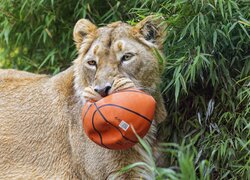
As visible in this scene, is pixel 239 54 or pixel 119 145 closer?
pixel 119 145

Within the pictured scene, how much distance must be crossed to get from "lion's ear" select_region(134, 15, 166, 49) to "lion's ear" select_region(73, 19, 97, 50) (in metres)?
0.44

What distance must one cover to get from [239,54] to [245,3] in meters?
0.51

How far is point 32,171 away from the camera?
22.2 feet

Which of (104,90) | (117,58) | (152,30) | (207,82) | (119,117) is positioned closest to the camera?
(119,117)

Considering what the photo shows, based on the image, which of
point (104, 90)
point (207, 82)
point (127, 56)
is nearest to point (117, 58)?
point (127, 56)

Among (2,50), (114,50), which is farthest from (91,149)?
(2,50)

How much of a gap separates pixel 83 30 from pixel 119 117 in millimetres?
1320

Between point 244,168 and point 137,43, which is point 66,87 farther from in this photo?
point 244,168

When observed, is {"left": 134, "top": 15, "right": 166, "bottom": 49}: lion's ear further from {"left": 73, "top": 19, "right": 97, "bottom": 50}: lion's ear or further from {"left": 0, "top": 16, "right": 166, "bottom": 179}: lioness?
{"left": 73, "top": 19, "right": 97, "bottom": 50}: lion's ear

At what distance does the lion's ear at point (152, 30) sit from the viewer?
6.40 metres

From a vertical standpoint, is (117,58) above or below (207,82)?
above

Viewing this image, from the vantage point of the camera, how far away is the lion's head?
594 cm

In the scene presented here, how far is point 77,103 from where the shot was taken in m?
6.58

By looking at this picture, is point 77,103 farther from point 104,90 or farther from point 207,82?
point 207,82
